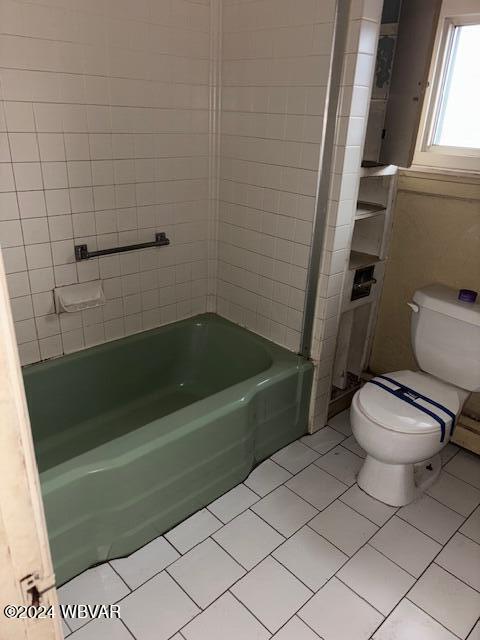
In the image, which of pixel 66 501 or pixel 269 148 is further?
pixel 269 148

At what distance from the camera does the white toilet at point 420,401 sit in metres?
1.88

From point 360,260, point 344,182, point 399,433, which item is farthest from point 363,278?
point 399,433

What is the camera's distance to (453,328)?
6.61ft

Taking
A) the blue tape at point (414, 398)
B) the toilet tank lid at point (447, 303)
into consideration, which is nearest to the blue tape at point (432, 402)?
the blue tape at point (414, 398)

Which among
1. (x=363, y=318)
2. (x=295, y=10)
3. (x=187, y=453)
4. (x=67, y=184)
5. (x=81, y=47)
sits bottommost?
(x=187, y=453)

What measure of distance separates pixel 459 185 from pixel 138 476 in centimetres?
181

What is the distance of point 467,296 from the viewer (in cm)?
202

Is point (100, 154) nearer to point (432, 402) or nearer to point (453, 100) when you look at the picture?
point (453, 100)

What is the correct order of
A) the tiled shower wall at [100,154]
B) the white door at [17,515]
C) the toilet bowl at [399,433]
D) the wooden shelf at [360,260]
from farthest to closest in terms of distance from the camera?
the wooden shelf at [360,260]
the toilet bowl at [399,433]
the tiled shower wall at [100,154]
the white door at [17,515]

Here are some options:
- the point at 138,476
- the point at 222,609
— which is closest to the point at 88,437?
the point at 138,476

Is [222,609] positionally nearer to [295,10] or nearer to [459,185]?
[459,185]

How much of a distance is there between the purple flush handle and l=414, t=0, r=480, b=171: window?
555 mm

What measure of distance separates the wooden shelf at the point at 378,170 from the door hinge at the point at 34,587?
6.35ft

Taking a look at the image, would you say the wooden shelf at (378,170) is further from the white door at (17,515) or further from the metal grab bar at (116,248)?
the white door at (17,515)
